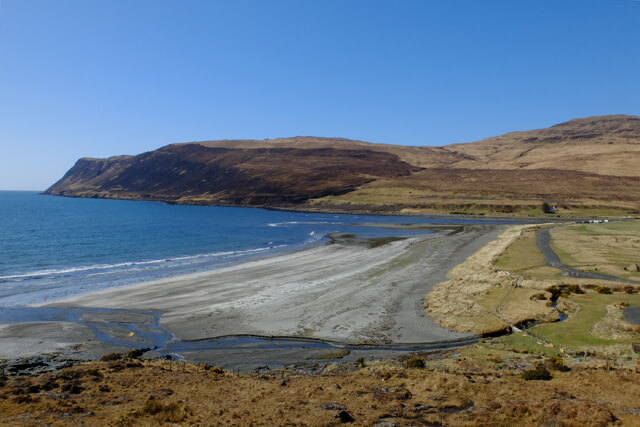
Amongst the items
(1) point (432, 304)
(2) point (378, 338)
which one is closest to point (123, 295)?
(2) point (378, 338)

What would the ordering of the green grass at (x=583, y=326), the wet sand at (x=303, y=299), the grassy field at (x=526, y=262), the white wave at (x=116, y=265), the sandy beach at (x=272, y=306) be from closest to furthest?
the green grass at (x=583, y=326) < the sandy beach at (x=272, y=306) < the wet sand at (x=303, y=299) < the grassy field at (x=526, y=262) < the white wave at (x=116, y=265)

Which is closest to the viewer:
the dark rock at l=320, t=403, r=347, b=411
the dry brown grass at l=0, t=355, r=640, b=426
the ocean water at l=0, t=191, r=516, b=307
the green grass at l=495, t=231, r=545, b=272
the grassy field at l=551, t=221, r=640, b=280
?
the dry brown grass at l=0, t=355, r=640, b=426

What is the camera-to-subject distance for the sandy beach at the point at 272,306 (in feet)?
78.0

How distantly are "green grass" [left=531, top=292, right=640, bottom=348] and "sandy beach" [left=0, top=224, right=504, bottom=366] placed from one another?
475 cm

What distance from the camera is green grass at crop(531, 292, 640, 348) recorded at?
20.7m

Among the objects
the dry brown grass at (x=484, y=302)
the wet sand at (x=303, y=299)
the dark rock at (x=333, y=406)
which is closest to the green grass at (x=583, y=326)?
the dry brown grass at (x=484, y=302)

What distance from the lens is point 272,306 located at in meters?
30.3

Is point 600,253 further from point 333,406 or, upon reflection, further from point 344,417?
point 344,417

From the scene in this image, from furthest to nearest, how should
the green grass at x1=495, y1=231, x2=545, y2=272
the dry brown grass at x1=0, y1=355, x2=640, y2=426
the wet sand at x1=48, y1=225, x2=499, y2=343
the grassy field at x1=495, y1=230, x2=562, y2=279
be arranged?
the green grass at x1=495, y1=231, x2=545, y2=272, the grassy field at x1=495, y1=230, x2=562, y2=279, the wet sand at x1=48, y1=225, x2=499, y2=343, the dry brown grass at x1=0, y1=355, x2=640, y2=426

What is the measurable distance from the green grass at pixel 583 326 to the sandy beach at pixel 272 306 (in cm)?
475

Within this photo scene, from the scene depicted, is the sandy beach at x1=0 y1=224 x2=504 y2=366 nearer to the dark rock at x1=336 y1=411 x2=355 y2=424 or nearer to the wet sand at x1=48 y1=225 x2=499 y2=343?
the wet sand at x1=48 y1=225 x2=499 y2=343

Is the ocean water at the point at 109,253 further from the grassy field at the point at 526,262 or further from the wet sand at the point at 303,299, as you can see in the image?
the grassy field at the point at 526,262

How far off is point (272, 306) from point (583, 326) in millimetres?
19972

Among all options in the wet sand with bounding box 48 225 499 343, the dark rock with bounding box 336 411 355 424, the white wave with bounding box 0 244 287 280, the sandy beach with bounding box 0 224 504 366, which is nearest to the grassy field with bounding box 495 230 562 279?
the sandy beach with bounding box 0 224 504 366
